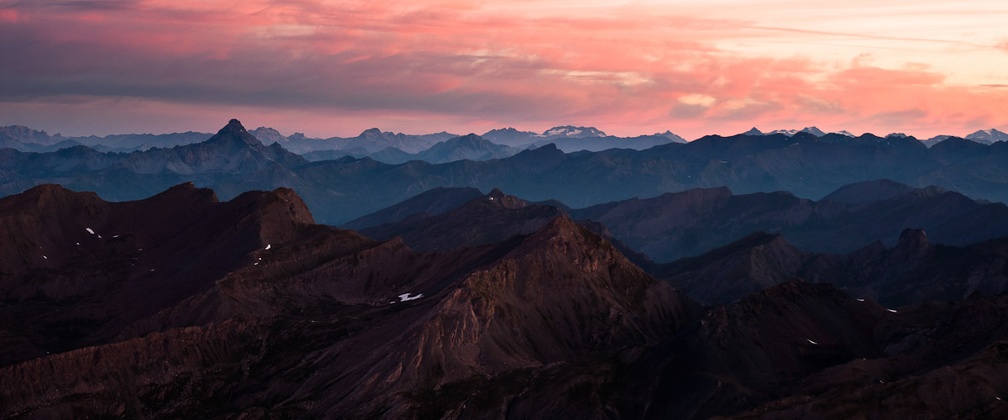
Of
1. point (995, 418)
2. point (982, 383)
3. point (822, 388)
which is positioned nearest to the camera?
point (995, 418)

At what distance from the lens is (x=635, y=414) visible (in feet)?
653

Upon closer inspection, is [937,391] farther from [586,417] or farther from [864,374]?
[586,417]

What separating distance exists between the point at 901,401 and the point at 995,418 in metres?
14.0

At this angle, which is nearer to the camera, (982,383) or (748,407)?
(982,383)

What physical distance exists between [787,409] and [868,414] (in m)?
13.1

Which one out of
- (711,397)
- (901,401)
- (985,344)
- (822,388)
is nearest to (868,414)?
(901,401)

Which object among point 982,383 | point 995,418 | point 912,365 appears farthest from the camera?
point 912,365

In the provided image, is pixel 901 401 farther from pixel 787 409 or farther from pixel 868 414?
pixel 787 409

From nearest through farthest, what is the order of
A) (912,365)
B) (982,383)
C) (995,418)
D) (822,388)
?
(995,418) < (982,383) < (822,388) < (912,365)

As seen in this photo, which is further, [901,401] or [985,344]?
[985,344]

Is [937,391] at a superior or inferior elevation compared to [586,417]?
superior

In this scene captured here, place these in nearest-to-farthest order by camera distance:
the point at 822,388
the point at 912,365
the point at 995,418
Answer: the point at 995,418
the point at 822,388
the point at 912,365

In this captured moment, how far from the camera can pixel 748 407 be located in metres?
184

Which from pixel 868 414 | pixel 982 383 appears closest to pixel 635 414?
pixel 868 414
